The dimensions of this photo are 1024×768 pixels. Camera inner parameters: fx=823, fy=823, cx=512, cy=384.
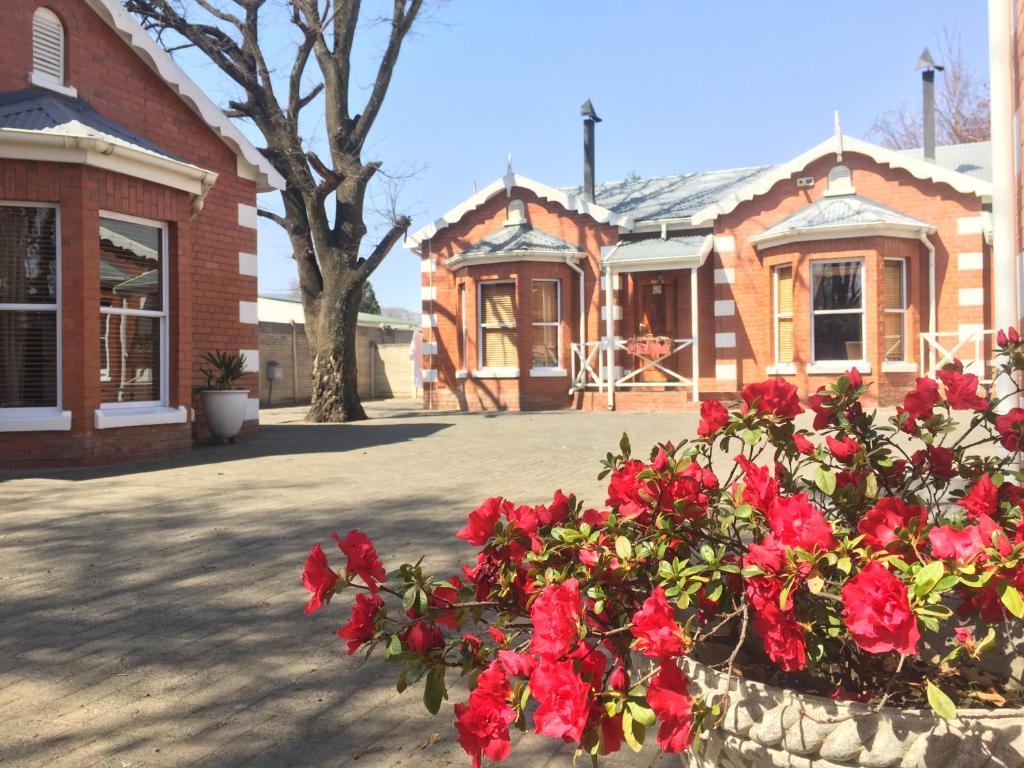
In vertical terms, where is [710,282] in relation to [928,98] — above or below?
below

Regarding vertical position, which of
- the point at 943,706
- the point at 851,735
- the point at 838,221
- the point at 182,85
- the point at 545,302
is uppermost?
the point at 182,85

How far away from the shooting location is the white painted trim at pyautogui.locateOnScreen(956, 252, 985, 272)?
1558 cm

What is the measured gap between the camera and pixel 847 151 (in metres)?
16.6

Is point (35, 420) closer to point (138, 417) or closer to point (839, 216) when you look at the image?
point (138, 417)

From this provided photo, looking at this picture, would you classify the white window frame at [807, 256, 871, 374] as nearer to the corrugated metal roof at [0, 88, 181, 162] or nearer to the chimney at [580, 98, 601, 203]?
the chimney at [580, 98, 601, 203]

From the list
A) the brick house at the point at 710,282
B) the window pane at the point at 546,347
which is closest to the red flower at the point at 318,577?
the brick house at the point at 710,282

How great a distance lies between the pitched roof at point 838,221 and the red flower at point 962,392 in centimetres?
1407

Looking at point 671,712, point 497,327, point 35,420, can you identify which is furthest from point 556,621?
point 497,327

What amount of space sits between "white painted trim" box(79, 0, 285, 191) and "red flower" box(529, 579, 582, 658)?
423 inches

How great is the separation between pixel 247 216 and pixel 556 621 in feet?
38.3

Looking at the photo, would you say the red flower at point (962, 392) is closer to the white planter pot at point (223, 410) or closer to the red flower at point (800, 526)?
the red flower at point (800, 526)

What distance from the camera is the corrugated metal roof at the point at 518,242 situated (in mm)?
18172

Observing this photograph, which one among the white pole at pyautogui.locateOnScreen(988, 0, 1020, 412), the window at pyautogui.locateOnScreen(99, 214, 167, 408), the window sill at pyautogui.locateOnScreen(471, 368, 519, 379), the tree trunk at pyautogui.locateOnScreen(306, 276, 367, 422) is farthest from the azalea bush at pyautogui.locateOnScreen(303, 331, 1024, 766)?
the window sill at pyautogui.locateOnScreen(471, 368, 519, 379)

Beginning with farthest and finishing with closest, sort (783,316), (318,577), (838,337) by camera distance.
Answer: (783,316) < (838,337) < (318,577)
